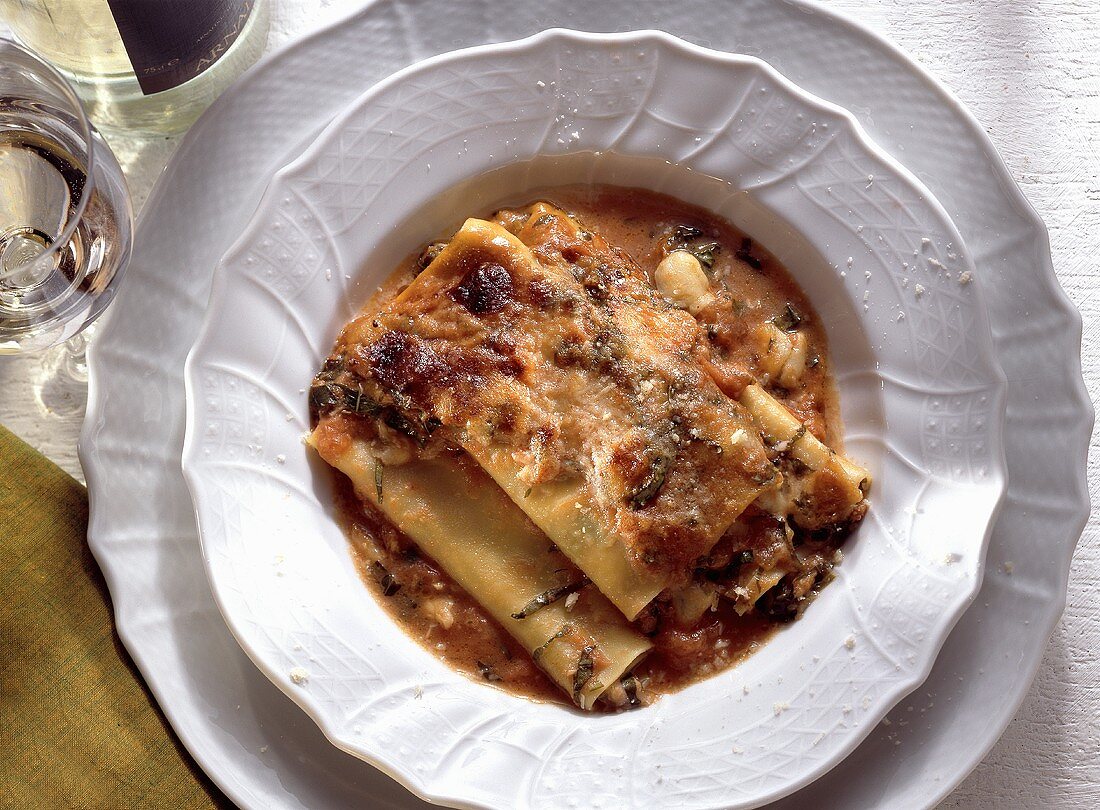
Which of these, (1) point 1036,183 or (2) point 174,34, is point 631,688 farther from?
(2) point 174,34

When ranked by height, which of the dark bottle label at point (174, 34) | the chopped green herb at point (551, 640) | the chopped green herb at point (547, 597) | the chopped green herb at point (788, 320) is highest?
the dark bottle label at point (174, 34)

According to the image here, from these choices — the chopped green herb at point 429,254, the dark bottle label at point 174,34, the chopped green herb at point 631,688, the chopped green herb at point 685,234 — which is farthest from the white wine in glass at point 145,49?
the chopped green herb at point 631,688

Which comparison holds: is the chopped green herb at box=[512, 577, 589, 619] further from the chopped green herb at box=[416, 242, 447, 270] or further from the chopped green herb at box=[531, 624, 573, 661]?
the chopped green herb at box=[416, 242, 447, 270]

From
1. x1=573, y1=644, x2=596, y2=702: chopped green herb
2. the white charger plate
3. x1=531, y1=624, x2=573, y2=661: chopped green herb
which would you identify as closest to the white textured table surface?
the white charger plate

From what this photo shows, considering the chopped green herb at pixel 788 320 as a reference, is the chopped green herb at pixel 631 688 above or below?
below

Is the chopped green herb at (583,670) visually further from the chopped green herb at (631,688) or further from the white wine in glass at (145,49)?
the white wine in glass at (145,49)
